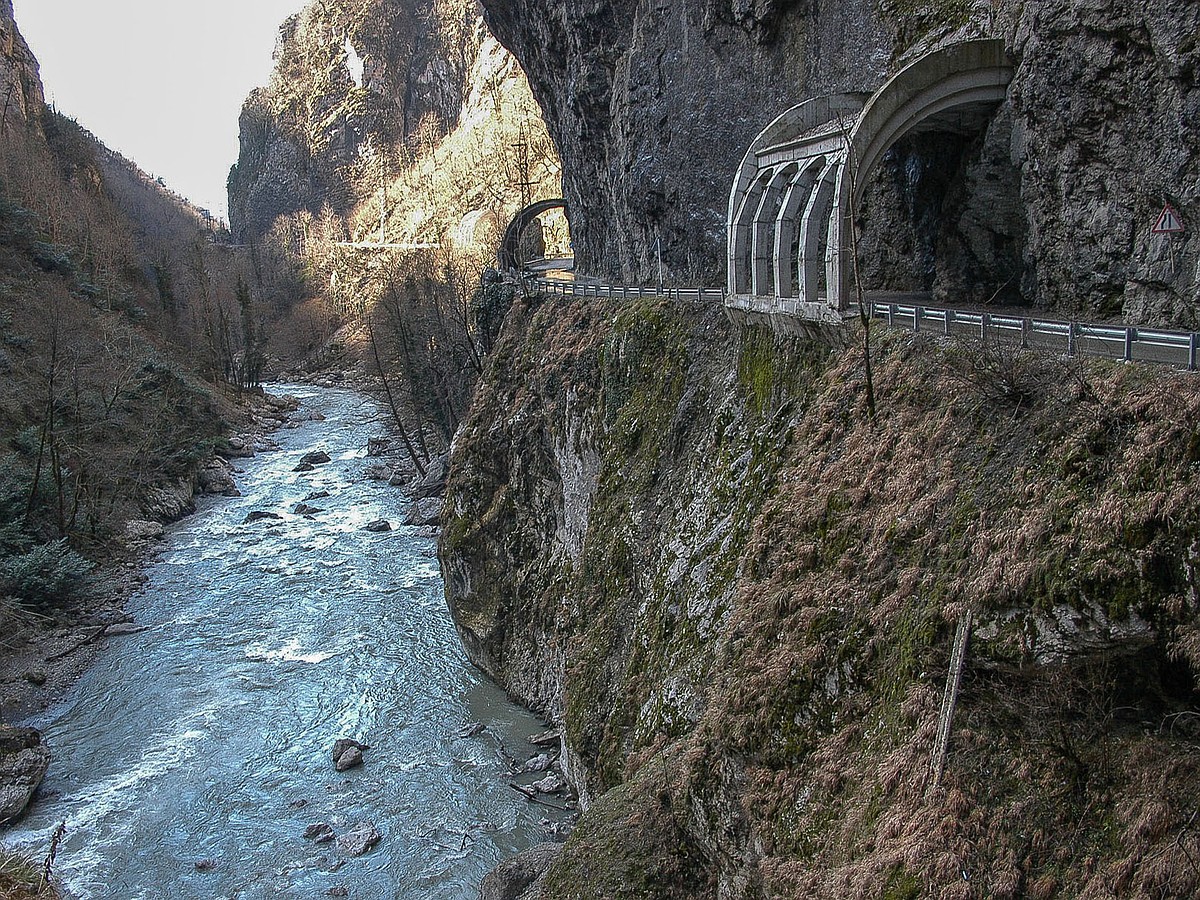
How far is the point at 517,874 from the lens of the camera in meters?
13.7

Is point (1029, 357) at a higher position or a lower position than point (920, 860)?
higher

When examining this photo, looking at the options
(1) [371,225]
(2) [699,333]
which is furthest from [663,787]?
(1) [371,225]

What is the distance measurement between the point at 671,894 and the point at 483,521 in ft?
52.4

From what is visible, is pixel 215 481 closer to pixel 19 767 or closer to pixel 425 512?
pixel 425 512

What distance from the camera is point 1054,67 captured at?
1384 cm

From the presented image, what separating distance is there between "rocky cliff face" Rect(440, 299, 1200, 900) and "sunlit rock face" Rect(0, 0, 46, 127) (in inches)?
2613

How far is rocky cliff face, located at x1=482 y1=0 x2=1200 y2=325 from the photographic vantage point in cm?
1261

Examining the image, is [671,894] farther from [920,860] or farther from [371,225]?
[371,225]

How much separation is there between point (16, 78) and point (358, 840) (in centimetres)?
7298

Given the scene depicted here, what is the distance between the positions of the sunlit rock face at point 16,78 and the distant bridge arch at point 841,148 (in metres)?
63.9

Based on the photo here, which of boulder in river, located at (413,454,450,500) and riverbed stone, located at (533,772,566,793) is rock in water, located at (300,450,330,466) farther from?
riverbed stone, located at (533,772,566,793)

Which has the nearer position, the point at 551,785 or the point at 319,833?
the point at 319,833

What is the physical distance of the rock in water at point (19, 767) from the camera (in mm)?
16859

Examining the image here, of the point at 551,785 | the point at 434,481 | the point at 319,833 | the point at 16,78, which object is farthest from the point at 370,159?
the point at 319,833
